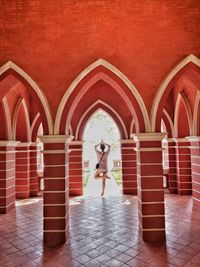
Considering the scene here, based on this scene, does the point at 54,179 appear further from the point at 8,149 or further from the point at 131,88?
the point at 8,149

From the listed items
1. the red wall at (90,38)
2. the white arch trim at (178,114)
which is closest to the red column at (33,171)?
the red wall at (90,38)

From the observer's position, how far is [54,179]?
4387mm

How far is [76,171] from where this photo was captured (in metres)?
8.78

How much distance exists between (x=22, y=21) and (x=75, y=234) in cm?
456

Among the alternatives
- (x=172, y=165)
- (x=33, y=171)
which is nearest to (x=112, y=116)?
(x=172, y=165)

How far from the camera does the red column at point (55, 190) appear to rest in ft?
14.1

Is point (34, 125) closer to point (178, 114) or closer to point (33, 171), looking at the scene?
point (33, 171)

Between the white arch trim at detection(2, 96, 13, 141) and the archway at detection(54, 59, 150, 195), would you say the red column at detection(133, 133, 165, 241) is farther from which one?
the white arch trim at detection(2, 96, 13, 141)

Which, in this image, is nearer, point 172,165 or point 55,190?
point 55,190

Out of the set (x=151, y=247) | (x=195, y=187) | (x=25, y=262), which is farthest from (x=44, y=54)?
(x=195, y=187)

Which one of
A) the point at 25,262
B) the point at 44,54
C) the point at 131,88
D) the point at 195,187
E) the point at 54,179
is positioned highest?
the point at 44,54

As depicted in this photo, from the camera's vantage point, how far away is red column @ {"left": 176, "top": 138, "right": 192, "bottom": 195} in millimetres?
7945

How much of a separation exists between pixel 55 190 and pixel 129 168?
185 inches

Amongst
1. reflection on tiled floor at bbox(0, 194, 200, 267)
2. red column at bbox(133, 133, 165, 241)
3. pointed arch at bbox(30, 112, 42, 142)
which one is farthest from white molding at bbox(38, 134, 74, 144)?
pointed arch at bbox(30, 112, 42, 142)
